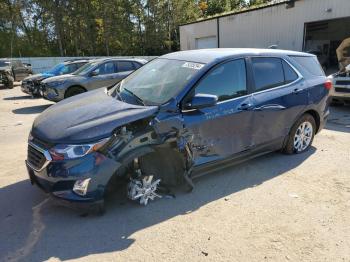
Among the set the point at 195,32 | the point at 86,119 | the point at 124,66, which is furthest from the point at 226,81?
the point at 195,32

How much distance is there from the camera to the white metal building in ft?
52.6

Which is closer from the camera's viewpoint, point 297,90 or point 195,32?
point 297,90

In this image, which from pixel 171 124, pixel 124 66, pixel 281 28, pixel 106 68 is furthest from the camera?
pixel 281 28

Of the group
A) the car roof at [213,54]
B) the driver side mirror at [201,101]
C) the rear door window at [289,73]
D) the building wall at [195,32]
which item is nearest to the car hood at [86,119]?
the driver side mirror at [201,101]

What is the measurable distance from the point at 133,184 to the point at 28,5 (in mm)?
38653

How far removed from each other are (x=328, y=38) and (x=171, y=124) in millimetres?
23352

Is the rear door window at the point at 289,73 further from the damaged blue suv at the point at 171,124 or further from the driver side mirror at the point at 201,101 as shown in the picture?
Answer: the driver side mirror at the point at 201,101

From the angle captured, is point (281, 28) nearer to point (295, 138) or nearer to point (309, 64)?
point (309, 64)

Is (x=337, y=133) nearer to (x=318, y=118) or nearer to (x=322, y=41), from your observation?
(x=318, y=118)

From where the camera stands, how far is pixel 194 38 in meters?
24.3

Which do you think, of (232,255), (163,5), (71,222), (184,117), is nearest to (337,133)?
(184,117)

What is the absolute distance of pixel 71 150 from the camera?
343cm

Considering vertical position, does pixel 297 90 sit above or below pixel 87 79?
above

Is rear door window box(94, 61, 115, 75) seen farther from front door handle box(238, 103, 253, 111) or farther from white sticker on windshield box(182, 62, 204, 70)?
front door handle box(238, 103, 253, 111)
